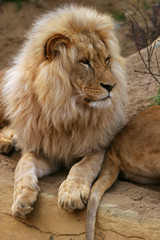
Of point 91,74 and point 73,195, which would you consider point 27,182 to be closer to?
point 73,195

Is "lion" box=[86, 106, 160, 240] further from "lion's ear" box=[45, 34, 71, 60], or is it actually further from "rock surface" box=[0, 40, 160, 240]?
"lion's ear" box=[45, 34, 71, 60]

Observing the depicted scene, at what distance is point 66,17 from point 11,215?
146 centimetres

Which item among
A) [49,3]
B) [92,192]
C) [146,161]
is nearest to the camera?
[92,192]

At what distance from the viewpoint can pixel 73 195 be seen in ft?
9.09

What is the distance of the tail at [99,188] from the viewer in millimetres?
2684

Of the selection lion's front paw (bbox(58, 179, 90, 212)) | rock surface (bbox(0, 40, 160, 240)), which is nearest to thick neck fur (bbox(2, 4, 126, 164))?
rock surface (bbox(0, 40, 160, 240))

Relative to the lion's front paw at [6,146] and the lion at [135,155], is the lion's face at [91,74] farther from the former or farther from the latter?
the lion's front paw at [6,146]

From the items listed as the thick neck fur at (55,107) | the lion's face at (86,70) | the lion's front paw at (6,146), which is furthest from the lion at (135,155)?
the lion's front paw at (6,146)

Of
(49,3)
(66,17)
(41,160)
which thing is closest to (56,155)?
(41,160)

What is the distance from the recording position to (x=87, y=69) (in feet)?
9.91

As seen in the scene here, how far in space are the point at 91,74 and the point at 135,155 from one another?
0.65 meters

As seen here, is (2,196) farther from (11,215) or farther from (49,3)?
(49,3)

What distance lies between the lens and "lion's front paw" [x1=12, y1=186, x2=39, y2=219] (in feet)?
9.18

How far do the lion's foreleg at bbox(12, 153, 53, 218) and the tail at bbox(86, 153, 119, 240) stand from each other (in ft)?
1.27
